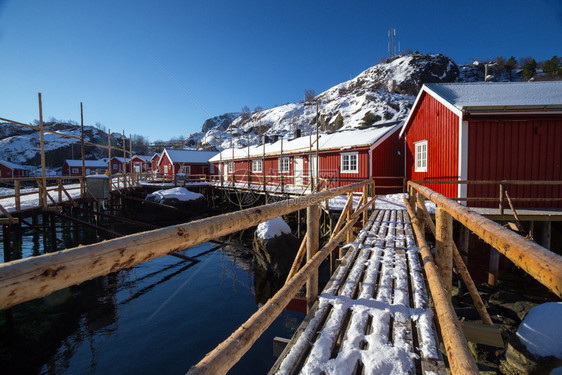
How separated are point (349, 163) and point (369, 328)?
50.4ft

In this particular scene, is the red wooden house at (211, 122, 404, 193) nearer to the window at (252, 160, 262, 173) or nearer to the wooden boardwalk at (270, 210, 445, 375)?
the window at (252, 160, 262, 173)

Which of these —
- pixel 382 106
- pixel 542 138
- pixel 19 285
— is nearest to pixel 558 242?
pixel 542 138

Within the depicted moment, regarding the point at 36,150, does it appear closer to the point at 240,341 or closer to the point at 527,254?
the point at 240,341

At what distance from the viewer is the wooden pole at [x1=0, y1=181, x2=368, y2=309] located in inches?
27.4

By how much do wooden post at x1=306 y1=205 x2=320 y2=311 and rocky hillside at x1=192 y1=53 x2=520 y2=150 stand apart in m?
40.2

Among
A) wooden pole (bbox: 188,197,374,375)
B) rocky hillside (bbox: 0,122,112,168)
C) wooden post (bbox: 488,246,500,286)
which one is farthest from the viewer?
rocky hillside (bbox: 0,122,112,168)

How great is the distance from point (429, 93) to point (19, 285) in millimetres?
14472

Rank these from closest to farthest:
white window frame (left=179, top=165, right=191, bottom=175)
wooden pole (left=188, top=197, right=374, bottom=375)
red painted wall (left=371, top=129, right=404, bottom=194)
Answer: wooden pole (left=188, top=197, right=374, bottom=375), red painted wall (left=371, top=129, right=404, bottom=194), white window frame (left=179, top=165, right=191, bottom=175)

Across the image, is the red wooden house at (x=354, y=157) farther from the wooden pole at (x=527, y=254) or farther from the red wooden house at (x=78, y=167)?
the red wooden house at (x=78, y=167)

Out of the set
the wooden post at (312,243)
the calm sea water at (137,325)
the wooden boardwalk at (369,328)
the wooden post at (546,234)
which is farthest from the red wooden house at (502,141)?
the wooden post at (312,243)

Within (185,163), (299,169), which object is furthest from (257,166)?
(185,163)

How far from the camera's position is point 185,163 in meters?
39.1

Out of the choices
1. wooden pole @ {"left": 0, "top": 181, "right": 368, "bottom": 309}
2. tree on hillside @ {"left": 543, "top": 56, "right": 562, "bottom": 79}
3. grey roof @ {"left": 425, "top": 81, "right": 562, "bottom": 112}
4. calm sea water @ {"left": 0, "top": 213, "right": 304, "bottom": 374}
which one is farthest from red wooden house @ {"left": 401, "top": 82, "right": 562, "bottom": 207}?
tree on hillside @ {"left": 543, "top": 56, "right": 562, "bottom": 79}

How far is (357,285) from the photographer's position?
3.03 metres
